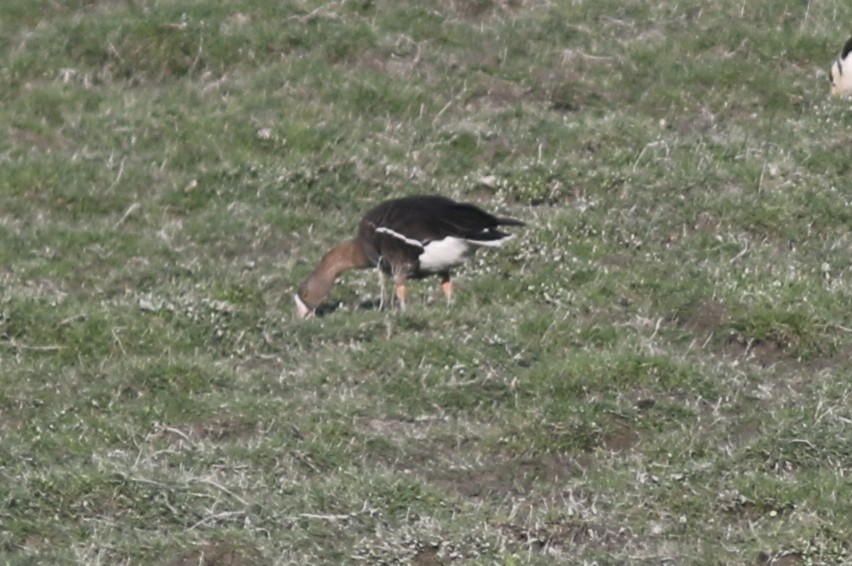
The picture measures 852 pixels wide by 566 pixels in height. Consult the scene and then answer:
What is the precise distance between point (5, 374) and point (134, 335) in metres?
1.14

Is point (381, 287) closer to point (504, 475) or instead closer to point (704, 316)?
point (704, 316)

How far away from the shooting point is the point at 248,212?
1638cm

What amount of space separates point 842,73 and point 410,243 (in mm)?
7502

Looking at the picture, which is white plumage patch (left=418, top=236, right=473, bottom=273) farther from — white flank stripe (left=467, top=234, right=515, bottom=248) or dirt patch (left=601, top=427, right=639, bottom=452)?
dirt patch (left=601, top=427, right=639, bottom=452)

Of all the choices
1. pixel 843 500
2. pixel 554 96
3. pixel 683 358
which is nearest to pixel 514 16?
pixel 554 96

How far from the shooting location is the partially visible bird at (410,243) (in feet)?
45.3

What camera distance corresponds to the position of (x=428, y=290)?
1466 centimetres

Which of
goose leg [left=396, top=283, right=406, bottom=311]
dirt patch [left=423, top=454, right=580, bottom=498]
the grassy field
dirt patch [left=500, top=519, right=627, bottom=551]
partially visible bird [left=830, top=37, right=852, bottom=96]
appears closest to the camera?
dirt patch [left=500, top=519, right=627, bottom=551]

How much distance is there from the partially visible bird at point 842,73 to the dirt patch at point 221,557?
12051 millimetres

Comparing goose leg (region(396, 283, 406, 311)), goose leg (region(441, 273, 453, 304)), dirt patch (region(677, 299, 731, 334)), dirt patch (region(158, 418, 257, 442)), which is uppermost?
dirt patch (region(158, 418, 257, 442))

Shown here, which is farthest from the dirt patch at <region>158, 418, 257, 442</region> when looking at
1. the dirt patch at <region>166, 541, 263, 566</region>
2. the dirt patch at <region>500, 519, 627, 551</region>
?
the dirt patch at <region>500, 519, 627, 551</region>

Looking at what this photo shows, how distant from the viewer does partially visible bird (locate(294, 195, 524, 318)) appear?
13.8 meters

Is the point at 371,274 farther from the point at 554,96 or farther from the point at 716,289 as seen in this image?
the point at 554,96

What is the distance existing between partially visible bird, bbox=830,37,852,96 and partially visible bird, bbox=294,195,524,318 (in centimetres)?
649
